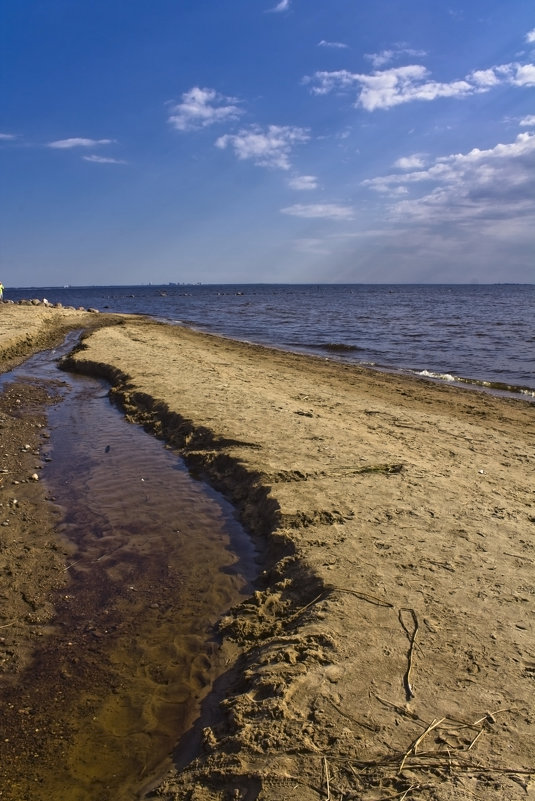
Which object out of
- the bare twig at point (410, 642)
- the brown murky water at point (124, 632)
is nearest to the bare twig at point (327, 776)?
the bare twig at point (410, 642)

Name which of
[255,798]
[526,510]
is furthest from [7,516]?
[526,510]

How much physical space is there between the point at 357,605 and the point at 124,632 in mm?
1894

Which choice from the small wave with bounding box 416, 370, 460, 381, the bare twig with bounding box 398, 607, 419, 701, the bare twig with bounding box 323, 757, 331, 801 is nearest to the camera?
the bare twig with bounding box 323, 757, 331, 801

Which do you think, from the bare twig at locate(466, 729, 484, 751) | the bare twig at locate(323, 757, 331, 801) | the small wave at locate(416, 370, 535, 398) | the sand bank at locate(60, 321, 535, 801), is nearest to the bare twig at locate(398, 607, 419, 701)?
the sand bank at locate(60, 321, 535, 801)

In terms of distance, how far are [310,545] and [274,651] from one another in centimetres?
147

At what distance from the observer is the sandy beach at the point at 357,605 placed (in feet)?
8.91

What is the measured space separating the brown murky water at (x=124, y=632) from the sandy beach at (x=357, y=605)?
0.22m

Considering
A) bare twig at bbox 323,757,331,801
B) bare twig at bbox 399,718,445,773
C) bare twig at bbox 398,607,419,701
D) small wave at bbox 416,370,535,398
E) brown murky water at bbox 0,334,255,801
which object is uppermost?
small wave at bbox 416,370,535,398

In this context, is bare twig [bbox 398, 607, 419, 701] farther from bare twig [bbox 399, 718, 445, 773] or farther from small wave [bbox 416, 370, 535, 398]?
small wave [bbox 416, 370, 535, 398]

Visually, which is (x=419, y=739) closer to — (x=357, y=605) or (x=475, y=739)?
(x=475, y=739)

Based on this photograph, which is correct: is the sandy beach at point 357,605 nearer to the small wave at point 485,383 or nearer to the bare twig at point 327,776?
the bare twig at point 327,776

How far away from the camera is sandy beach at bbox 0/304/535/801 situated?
2.72 meters

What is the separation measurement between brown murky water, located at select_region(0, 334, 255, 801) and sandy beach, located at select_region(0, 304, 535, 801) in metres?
0.22

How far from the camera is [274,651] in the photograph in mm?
3680
